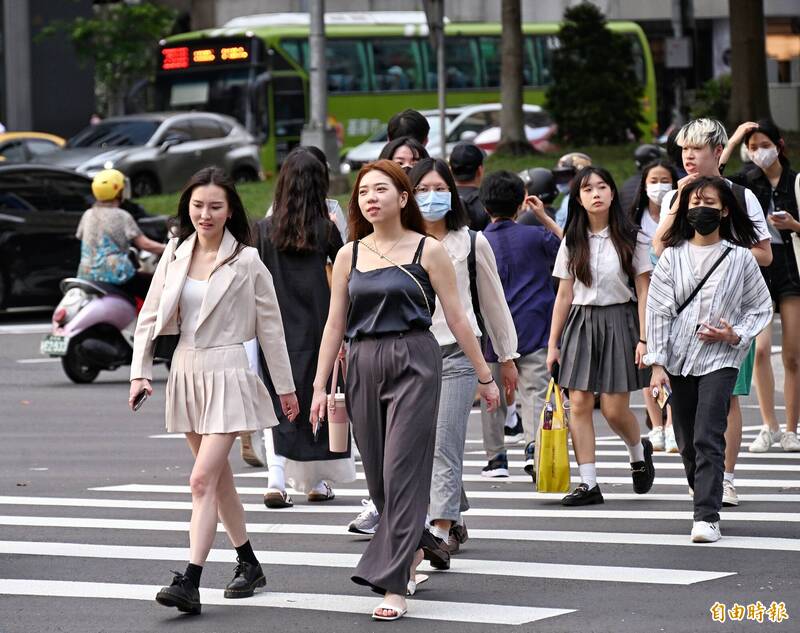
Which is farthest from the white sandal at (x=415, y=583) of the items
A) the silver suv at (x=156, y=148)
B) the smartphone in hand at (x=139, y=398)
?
the silver suv at (x=156, y=148)

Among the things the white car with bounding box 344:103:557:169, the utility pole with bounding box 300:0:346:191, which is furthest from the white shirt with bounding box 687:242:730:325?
the white car with bounding box 344:103:557:169

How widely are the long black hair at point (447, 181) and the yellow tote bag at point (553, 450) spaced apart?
1.78 m

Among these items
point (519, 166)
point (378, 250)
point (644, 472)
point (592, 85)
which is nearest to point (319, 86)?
point (519, 166)

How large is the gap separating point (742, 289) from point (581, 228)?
4.66 feet

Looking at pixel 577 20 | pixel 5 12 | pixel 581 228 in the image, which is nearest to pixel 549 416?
pixel 581 228

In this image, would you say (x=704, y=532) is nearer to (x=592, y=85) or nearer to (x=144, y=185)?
(x=592, y=85)

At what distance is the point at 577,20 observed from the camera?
1334 inches

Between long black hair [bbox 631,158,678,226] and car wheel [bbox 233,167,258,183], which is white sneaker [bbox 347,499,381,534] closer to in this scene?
long black hair [bbox 631,158,678,226]

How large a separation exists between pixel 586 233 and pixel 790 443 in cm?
272

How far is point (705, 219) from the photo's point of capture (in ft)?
28.0

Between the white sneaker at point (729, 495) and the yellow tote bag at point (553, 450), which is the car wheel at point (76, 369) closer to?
the yellow tote bag at point (553, 450)

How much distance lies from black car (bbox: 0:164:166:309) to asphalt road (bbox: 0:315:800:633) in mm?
8903

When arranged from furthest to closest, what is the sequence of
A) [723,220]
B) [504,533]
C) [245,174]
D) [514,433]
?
1. [245,174]
2. [514,433]
3. [504,533]
4. [723,220]

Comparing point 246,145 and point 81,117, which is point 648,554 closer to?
point 246,145
